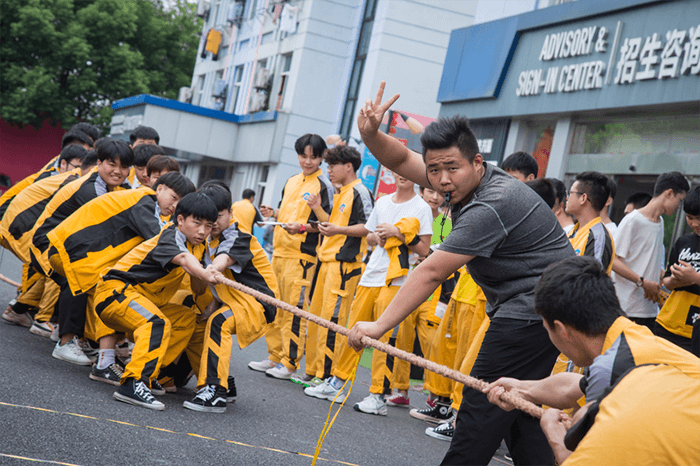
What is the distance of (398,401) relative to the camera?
6.54m

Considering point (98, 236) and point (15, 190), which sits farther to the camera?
point (15, 190)

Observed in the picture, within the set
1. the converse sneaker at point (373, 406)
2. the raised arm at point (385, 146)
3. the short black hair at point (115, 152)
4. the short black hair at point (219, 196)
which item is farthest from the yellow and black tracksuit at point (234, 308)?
the raised arm at point (385, 146)

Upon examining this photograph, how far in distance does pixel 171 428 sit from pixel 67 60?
32136 mm

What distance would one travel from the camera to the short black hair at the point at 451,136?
3240mm

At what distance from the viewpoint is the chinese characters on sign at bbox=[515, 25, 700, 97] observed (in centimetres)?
879

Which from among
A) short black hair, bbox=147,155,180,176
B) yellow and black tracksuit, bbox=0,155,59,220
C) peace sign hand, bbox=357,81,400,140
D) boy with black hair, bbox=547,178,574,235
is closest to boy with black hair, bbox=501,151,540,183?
boy with black hair, bbox=547,178,574,235

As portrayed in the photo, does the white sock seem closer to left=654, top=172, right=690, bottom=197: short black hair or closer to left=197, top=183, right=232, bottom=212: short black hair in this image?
left=197, top=183, right=232, bottom=212: short black hair

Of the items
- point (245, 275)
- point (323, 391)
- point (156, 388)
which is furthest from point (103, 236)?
point (323, 391)

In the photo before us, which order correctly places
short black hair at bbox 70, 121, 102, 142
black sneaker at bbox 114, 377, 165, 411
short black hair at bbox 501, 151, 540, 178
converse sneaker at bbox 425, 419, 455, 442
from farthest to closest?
short black hair at bbox 70, 121, 102, 142 < short black hair at bbox 501, 151, 540, 178 < converse sneaker at bbox 425, 419, 455, 442 < black sneaker at bbox 114, 377, 165, 411

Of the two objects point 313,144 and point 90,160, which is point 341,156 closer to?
point 313,144

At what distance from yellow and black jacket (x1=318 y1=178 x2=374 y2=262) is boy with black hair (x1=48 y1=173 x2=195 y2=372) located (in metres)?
1.65

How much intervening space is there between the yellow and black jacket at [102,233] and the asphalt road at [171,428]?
2.45 feet

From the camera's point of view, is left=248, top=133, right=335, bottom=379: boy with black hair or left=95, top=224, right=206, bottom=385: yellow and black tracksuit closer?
left=95, top=224, right=206, bottom=385: yellow and black tracksuit

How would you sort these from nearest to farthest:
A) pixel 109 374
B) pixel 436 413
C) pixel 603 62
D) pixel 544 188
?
pixel 544 188 → pixel 109 374 → pixel 436 413 → pixel 603 62
